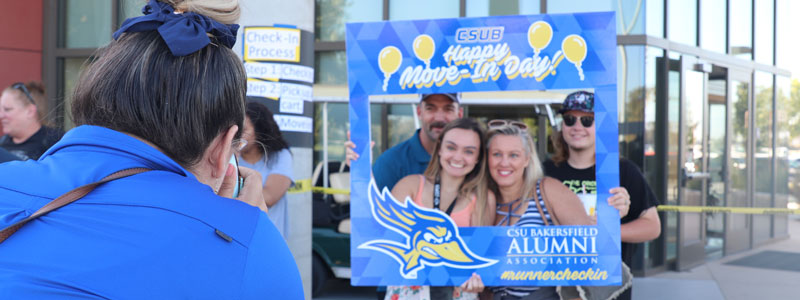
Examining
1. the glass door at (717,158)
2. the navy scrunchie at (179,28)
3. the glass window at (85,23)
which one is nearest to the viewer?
the navy scrunchie at (179,28)

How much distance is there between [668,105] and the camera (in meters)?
7.98

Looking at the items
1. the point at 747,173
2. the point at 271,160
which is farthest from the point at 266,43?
the point at 747,173

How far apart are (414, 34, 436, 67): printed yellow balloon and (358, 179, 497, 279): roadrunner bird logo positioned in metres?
0.67

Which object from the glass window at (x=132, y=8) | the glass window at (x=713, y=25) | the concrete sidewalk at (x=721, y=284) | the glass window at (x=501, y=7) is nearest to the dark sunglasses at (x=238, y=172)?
the glass window at (x=132, y=8)

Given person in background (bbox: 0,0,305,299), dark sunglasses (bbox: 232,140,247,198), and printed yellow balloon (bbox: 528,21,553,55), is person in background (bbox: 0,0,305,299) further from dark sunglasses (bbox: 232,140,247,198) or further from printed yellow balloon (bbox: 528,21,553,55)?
printed yellow balloon (bbox: 528,21,553,55)

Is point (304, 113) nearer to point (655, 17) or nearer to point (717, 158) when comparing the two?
point (655, 17)

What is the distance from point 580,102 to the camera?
3.30 m

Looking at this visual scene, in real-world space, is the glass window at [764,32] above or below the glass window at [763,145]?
above

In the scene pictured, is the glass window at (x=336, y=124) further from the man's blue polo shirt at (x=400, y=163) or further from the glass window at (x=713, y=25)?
the man's blue polo shirt at (x=400, y=163)

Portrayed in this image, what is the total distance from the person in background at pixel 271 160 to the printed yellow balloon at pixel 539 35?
145cm

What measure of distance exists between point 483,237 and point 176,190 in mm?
2364

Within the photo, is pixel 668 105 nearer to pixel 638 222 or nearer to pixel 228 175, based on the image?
pixel 638 222

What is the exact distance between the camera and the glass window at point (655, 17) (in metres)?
7.88

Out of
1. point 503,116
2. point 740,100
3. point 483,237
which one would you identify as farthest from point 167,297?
Answer: point 740,100
